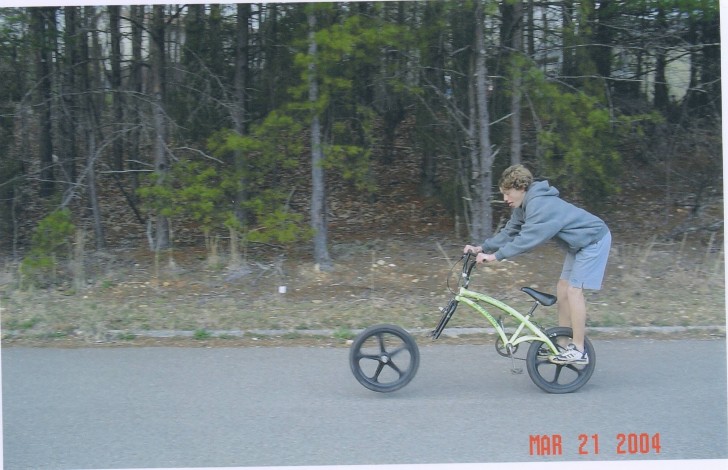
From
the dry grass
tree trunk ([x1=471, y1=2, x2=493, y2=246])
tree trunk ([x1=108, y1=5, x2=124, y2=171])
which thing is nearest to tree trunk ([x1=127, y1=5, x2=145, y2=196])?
tree trunk ([x1=108, y1=5, x2=124, y2=171])

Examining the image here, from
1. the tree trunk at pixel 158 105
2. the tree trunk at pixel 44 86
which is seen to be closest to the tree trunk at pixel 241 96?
the tree trunk at pixel 158 105

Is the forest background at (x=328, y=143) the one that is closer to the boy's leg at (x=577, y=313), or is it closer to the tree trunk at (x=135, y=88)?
the tree trunk at (x=135, y=88)

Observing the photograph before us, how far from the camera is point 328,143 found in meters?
10.2

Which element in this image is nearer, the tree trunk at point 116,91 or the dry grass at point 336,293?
the dry grass at point 336,293

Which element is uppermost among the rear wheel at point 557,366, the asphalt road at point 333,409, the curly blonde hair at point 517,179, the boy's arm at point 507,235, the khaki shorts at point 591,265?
the curly blonde hair at point 517,179

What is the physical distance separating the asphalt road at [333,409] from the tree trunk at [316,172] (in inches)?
124

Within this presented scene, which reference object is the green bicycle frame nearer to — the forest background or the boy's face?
the boy's face

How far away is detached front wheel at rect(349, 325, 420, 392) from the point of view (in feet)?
18.8

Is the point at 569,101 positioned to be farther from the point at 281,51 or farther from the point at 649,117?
the point at 281,51

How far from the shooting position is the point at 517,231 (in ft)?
19.9

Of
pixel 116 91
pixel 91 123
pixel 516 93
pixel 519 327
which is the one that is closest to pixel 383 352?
pixel 519 327

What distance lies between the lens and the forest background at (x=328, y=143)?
959cm

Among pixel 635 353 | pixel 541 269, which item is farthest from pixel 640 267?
pixel 635 353

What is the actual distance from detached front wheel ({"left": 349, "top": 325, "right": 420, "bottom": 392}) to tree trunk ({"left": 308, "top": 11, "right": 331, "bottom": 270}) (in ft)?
14.0
